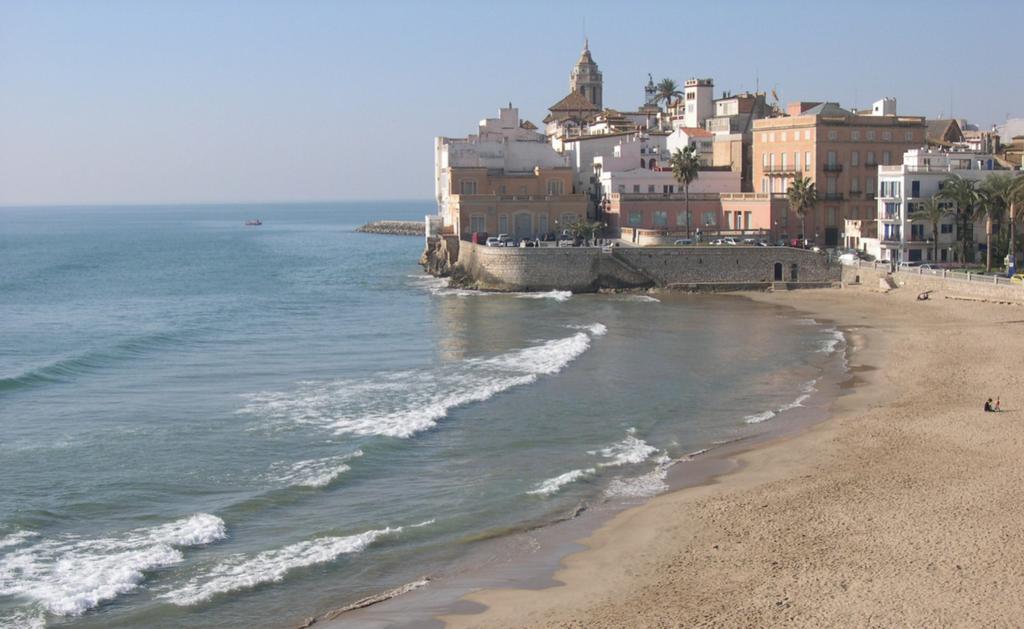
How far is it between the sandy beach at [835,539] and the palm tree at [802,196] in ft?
119

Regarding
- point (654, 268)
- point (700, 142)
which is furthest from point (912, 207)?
point (700, 142)

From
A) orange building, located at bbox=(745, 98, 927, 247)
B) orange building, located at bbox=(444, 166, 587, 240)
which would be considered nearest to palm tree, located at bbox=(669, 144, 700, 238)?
orange building, located at bbox=(745, 98, 927, 247)

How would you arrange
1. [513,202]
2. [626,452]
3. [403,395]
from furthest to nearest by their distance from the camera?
[513,202] < [403,395] < [626,452]

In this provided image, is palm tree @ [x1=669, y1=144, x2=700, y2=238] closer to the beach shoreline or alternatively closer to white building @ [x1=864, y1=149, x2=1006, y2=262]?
white building @ [x1=864, y1=149, x2=1006, y2=262]

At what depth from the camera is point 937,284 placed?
59.5m

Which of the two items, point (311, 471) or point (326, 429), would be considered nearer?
point (311, 471)

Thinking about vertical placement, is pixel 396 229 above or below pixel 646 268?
above

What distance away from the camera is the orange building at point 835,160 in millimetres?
74875

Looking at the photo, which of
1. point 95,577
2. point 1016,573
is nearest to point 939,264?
point 1016,573

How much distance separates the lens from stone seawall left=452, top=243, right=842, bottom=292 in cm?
6862

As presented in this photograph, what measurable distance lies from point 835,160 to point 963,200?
1297cm

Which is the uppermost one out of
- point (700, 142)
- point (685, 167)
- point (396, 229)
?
point (700, 142)

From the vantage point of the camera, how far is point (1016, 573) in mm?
20688

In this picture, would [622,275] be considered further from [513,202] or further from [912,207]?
[912,207]
